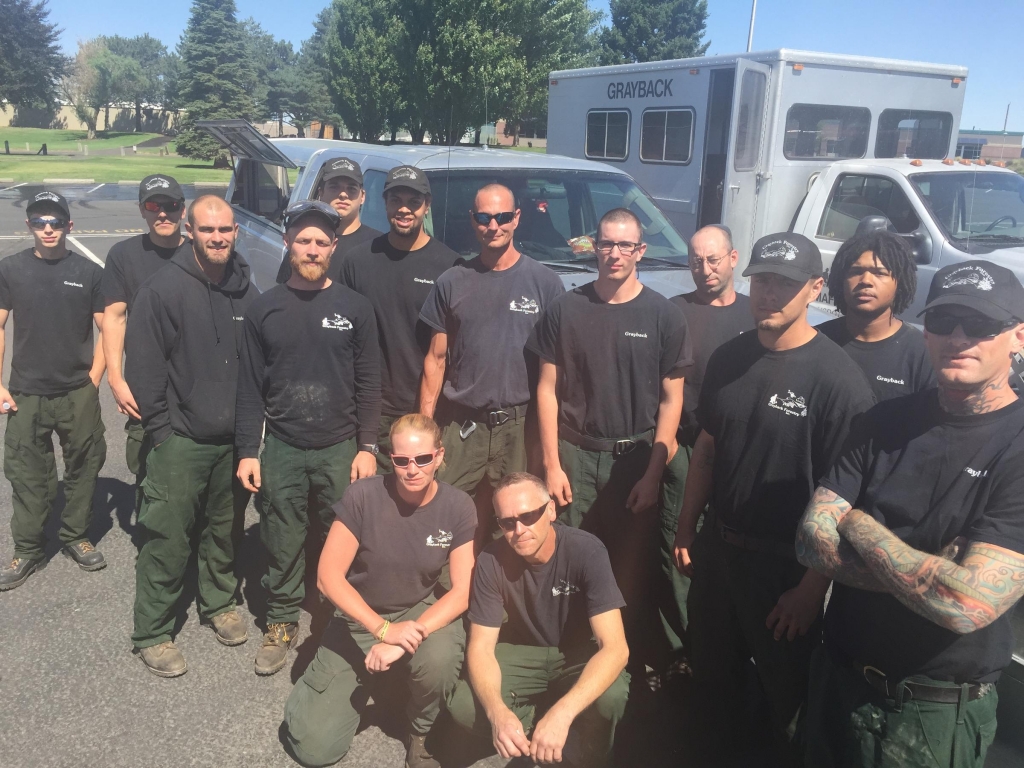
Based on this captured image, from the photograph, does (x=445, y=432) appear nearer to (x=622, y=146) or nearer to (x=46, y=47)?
(x=622, y=146)

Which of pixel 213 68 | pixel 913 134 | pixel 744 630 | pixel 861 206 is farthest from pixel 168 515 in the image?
pixel 213 68

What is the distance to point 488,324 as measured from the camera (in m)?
3.79

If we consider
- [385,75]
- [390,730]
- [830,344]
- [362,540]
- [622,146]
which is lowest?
[390,730]

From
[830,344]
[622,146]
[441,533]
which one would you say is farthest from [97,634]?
[622,146]

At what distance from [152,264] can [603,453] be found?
278 cm

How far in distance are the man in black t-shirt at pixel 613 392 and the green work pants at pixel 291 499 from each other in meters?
0.99

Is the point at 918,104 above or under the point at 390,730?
above

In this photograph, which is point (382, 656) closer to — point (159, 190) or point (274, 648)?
point (274, 648)

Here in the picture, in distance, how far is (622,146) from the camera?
10602 mm

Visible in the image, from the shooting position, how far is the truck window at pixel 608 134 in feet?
34.6

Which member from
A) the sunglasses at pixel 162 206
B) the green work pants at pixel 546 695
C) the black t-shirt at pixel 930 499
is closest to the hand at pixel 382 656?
the green work pants at pixel 546 695

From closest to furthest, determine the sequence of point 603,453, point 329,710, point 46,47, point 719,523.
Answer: point 719,523 → point 329,710 → point 603,453 → point 46,47

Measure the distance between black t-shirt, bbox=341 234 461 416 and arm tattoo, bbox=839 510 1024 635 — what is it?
2479 millimetres

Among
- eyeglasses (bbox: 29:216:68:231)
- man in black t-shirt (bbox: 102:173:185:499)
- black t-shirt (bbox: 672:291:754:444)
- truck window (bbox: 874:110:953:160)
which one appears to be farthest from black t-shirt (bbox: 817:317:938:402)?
truck window (bbox: 874:110:953:160)
